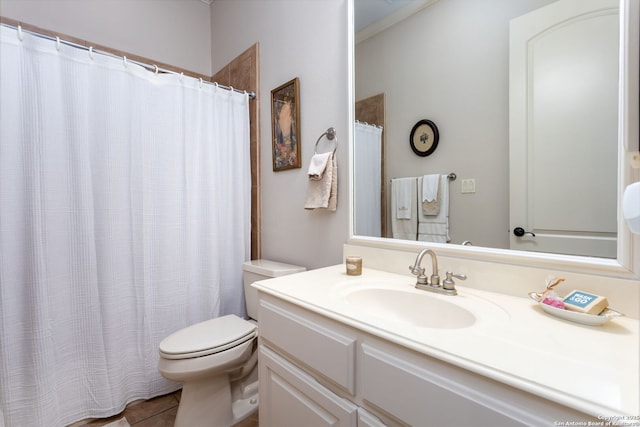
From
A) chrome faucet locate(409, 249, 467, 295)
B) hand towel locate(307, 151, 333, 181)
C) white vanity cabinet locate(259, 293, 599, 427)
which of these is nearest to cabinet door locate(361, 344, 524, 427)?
white vanity cabinet locate(259, 293, 599, 427)

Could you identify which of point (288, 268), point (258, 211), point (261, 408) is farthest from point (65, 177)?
point (261, 408)

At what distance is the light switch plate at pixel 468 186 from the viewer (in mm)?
1014

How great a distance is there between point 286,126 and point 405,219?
93 centimetres

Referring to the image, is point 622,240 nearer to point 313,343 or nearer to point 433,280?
point 433,280

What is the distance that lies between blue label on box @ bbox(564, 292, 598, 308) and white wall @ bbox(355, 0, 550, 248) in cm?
24

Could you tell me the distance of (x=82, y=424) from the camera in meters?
1.37

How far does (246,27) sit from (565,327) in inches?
93.8

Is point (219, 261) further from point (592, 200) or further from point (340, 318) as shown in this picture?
point (592, 200)

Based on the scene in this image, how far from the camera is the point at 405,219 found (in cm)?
120

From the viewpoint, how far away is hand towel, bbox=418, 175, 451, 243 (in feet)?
3.53

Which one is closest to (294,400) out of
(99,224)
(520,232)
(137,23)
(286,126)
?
(520,232)

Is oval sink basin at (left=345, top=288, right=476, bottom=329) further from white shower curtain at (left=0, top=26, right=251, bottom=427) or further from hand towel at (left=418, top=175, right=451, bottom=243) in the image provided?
white shower curtain at (left=0, top=26, right=251, bottom=427)

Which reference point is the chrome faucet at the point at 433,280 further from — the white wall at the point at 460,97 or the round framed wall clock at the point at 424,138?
the round framed wall clock at the point at 424,138

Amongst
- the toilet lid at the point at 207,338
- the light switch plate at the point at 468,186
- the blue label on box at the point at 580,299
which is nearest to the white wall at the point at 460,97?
the light switch plate at the point at 468,186
